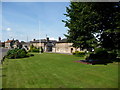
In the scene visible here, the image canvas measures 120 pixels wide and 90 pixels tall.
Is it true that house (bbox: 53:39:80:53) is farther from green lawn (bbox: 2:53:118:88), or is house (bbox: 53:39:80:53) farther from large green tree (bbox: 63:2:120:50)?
green lawn (bbox: 2:53:118:88)

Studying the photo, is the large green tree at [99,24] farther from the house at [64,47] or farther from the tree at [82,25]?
the house at [64,47]

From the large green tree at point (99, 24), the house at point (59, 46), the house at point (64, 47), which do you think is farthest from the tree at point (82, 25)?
the house at point (64, 47)

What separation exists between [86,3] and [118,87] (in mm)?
13976

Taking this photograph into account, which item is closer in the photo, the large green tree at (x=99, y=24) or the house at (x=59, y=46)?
the large green tree at (x=99, y=24)

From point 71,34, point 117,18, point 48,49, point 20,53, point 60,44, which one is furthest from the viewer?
point 48,49

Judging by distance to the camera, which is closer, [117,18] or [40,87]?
[40,87]

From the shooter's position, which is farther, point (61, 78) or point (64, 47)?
point (64, 47)

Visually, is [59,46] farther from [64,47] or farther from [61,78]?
[61,78]

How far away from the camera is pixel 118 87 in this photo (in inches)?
303

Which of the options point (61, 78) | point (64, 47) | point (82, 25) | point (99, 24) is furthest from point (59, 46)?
point (61, 78)

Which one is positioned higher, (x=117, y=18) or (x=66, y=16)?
(x=66, y=16)

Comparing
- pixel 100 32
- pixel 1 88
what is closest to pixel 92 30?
pixel 100 32

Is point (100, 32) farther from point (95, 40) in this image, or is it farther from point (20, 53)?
point (20, 53)

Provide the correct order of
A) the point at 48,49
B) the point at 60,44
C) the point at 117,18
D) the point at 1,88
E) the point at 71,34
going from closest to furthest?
the point at 1,88, the point at 117,18, the point at 71,34, the point at 60,44, the point at 48,49
